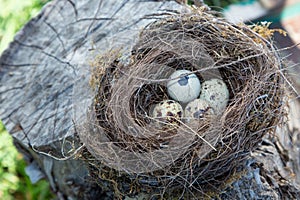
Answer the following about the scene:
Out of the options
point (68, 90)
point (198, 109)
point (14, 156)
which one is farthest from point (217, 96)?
point (14, 156)

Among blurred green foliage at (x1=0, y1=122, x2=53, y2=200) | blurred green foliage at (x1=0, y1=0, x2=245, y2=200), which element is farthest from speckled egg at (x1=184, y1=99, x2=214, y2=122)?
blurred green foliage at (x1=0, y1=122, x2=53, y2=200)

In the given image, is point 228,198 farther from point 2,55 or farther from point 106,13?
point 2,55

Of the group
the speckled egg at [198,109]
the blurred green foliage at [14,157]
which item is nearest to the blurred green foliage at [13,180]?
the blurred green foliage at [14,157]

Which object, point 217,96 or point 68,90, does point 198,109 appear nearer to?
point 217,96

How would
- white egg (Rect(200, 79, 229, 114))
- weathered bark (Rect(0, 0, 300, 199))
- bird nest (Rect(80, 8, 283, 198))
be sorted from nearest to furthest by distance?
bird nest (Rect(80, 8, 283, 198)) < white egg (Rect(200, 79, 229, 114)) < weathered bark (Rect(0, 0, 300, 199))

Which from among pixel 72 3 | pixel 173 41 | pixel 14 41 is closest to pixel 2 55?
pixel 14 41

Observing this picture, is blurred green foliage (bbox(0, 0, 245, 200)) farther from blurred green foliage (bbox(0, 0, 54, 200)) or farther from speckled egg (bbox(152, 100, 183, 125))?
speckled egg (bbox(152, 100, 183, 125))
